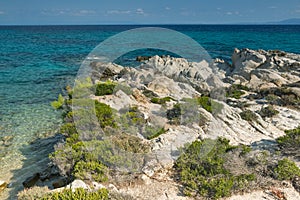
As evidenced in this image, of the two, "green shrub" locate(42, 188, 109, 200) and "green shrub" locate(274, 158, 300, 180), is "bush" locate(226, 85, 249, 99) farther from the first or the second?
"green shrub" locate(42, 188, 109, 200)

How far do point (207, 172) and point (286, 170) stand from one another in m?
2.64

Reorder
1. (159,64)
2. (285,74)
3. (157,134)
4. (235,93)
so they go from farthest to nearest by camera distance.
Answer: (159,64), (285,74), (235,93), (157,134)

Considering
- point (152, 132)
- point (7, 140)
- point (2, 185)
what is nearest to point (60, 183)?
point (2, 185)

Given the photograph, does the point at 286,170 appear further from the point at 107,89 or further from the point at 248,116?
the point at 107,89

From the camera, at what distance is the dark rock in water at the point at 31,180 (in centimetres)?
959

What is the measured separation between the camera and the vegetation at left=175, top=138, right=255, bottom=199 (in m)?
7.98

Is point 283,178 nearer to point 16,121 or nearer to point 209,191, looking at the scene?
point 209,191

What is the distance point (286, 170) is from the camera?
8.61 m

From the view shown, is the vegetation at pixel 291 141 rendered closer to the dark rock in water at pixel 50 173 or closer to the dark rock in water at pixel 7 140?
the dark rock in water at pixel 50 173

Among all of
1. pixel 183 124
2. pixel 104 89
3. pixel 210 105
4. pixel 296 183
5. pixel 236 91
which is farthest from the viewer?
pixel 236 91

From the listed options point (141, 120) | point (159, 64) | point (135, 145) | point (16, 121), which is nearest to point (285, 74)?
point (159, 64)

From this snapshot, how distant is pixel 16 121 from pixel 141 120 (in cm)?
925

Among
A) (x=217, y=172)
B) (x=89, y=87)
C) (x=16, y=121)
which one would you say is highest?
(x=89, y=87)

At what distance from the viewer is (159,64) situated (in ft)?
110
